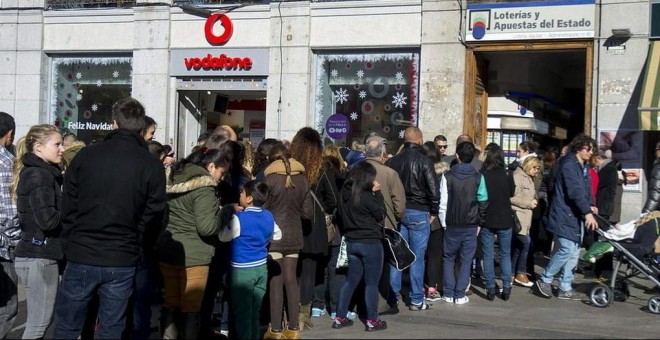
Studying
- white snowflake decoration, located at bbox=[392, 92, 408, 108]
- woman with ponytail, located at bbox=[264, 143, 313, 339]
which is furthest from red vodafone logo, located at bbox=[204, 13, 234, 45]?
woman with ponytail, located at bbox=[264, 143, 313, 339]

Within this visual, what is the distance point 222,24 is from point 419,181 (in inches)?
341

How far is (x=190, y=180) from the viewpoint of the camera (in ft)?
22.2

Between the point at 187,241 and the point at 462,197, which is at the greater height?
the point at 462,197

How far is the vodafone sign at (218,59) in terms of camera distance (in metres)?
16.7

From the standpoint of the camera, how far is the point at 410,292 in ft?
31.9

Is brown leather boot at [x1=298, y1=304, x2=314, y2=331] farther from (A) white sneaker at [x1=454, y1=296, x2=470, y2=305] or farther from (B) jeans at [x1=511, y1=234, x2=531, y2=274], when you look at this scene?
(B) jeans at [x1=511, y1=234, x2=531, y2=274]

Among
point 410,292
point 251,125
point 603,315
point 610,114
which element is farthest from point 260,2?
point 603,315

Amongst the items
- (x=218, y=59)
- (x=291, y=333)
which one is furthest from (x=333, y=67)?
(x=291, y=333)

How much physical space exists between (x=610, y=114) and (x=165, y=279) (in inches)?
384

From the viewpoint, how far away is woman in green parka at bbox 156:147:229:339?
6.74m

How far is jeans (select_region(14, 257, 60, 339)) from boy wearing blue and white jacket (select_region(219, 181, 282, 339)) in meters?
1.44

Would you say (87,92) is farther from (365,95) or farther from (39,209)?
(39,209)

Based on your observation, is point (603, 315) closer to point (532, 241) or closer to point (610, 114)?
point (532, 241)

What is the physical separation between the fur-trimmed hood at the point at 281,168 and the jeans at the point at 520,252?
4.46 meters
